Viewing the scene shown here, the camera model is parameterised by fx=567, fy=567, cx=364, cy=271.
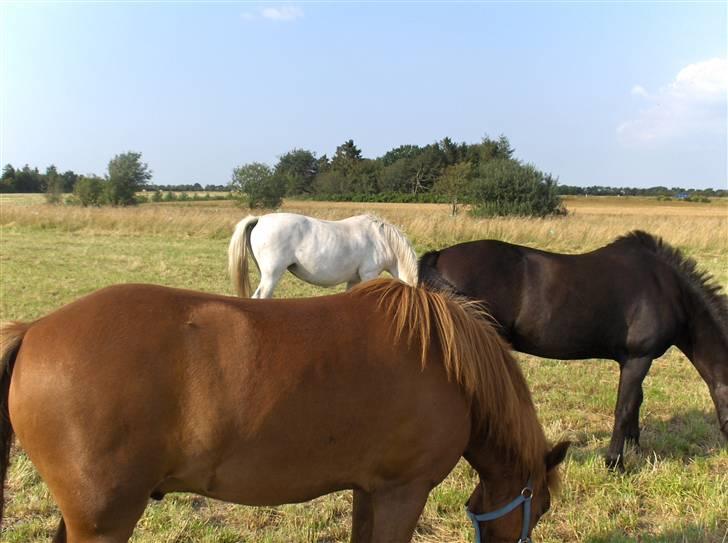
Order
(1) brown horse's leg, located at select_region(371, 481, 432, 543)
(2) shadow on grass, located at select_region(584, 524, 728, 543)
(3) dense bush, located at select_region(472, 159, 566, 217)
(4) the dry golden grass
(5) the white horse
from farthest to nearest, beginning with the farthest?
(3) dense bush, located at select_region(472, 159, 566, 217) → (4) the dry golden grass → (5) the white horse → (2) shadow on grass, located at select_region(584, 524, 728, 543) → (1) brown horse's leg, located at select_region(371, 481, 432, 543)

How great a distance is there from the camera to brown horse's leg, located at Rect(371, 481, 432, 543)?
80.4 inches

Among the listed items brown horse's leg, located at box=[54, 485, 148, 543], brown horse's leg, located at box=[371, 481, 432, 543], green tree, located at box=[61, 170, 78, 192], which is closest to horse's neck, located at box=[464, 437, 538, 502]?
brown horse's leg, located at box=[371, 481, 432, 543]

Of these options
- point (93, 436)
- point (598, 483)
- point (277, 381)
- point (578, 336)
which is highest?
point (277, 381)

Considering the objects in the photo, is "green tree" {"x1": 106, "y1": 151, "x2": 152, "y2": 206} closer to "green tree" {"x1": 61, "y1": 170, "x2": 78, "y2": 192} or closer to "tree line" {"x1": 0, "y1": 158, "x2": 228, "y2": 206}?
"tree line" {"x1": 0, "y1": 158, "x2": 228, "y2": 206}

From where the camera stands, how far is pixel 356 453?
6.48 ft

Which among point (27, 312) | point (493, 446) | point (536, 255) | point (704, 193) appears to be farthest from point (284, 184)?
point (704, 193)

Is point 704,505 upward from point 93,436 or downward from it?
downward

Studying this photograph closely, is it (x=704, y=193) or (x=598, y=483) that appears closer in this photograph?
(x=598, y=483)

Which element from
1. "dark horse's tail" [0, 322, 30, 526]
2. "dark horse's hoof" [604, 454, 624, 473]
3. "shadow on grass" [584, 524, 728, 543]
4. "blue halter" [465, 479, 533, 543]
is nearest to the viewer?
"dark horse's tail" [0, 322, 30, 526]

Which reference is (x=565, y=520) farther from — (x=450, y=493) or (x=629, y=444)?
(x=629, y=444)

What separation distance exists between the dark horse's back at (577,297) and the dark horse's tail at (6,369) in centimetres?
306

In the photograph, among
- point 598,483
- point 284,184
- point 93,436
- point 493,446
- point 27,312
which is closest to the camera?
point 93,436

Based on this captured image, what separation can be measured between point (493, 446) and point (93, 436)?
1.46 metres

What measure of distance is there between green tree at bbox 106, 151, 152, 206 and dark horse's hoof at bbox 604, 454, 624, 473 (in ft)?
120
